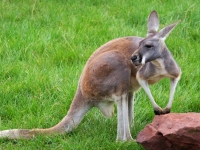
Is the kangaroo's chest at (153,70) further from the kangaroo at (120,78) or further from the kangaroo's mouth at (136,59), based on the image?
the kangaroo's mouth at (136,59)

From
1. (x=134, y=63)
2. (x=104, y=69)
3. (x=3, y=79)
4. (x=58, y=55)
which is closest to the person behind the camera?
(x=134, y=63)

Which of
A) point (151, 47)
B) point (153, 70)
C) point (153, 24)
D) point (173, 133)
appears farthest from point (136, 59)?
point (173, 133)

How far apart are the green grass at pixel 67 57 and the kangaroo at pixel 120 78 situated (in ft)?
0.44

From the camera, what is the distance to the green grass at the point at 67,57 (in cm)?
520

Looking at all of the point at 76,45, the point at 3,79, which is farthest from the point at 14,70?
the point at 76,45

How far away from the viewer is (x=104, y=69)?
4.92 meters

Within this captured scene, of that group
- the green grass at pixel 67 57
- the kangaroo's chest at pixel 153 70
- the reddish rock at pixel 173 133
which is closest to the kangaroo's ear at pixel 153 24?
the kangaroo's chest at pixel 153 70

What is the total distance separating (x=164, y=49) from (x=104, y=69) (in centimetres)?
58

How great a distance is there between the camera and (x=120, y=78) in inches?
191

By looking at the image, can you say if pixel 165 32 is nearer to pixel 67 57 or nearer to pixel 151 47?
pixel 151 47

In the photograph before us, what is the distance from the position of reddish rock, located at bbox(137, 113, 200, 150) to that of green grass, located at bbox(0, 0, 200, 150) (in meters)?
0.26

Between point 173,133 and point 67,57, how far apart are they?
2483mm

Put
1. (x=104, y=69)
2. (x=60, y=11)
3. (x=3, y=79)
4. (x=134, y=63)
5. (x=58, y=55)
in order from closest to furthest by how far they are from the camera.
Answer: (x=134, y=63) < (x=104, y=69) < (x=3, y=79) < (x=58, y=55) < (x=60, y=11)

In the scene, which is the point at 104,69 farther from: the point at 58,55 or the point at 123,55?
the point at 58,55
